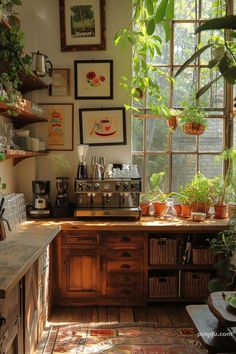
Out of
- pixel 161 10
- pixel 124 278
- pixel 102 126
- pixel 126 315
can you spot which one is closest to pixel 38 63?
pixel 102 126

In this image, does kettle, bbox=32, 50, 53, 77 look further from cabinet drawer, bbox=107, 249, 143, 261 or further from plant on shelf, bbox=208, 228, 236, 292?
plant on shelf, bbox=208, 228, 236, 292

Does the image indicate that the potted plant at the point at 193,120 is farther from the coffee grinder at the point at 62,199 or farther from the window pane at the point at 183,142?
the coffee grinder at the point at 62,199

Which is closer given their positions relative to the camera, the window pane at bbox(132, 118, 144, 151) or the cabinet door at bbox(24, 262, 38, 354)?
the cabinet door at bbox(24, 262, 38, 354)

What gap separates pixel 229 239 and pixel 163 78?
1.76m

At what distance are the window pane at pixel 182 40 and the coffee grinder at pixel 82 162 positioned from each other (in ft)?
4.28

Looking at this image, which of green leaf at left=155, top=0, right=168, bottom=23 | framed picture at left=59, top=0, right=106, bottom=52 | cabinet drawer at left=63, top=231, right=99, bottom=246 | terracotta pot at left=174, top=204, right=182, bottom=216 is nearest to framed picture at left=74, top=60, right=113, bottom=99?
framed picture at left=59, top=0, right=106, bottom=52

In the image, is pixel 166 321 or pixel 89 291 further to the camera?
pixel 89 291

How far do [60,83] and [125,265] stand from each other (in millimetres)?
1843

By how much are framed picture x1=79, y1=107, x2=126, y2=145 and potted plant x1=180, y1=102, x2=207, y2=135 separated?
0.59 meters

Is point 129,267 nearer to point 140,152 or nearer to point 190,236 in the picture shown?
point 190,236

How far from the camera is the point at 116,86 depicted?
354cm

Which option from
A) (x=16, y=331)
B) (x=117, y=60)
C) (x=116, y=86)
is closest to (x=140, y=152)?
(x=116, y=86)

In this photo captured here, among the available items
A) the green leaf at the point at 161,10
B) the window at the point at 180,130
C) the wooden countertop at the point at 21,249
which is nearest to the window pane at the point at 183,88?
the window at the point at 180,130

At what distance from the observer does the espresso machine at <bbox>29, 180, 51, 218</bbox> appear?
3260 millimetres
